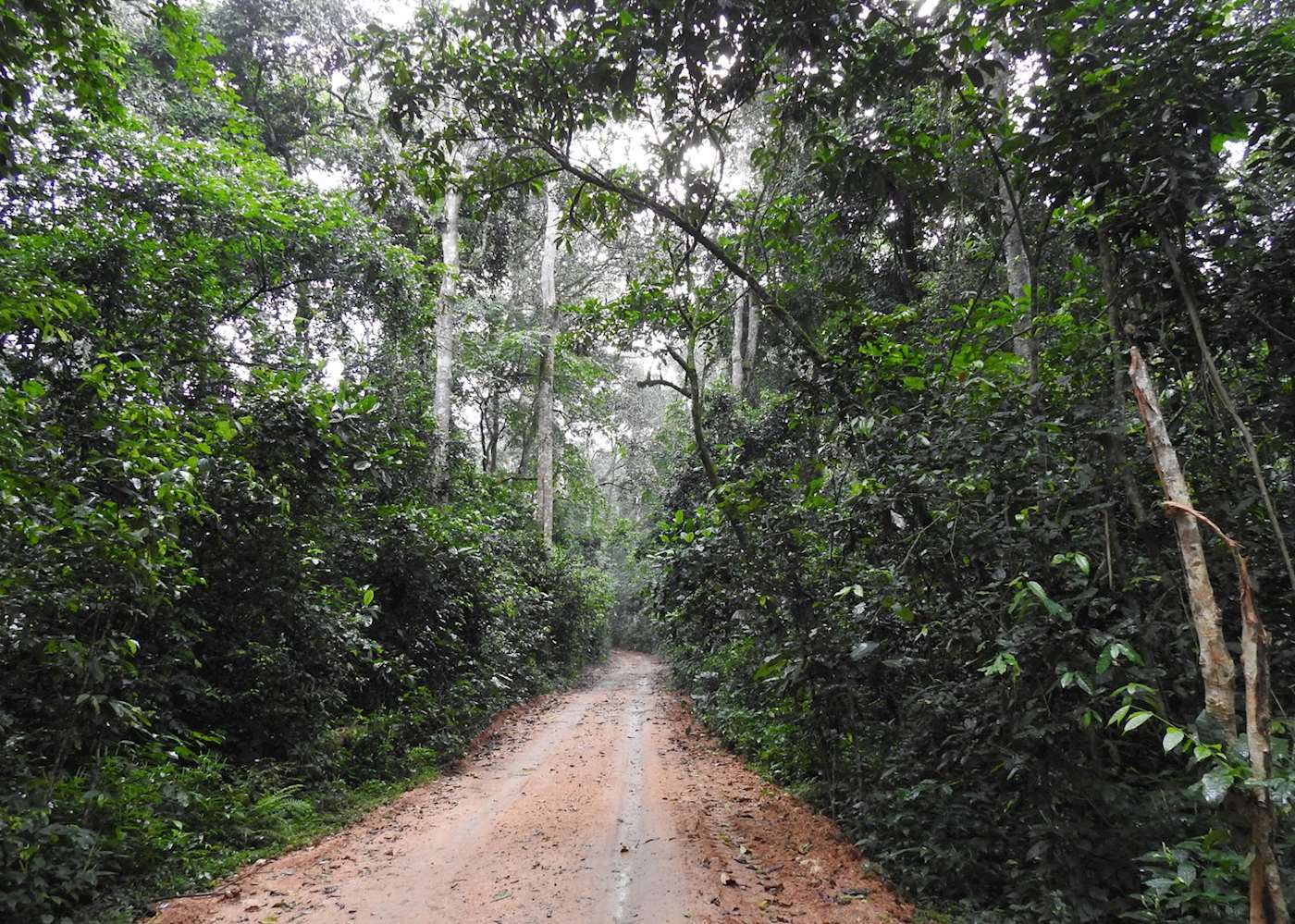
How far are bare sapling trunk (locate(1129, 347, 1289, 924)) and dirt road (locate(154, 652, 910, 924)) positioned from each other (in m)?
2.16

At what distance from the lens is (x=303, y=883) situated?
505 centimetres

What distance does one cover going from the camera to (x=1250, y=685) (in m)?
2.68

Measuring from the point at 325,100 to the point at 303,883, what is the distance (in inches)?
651

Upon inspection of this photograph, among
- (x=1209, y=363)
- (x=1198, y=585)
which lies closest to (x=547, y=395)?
(x=1209, y=363)

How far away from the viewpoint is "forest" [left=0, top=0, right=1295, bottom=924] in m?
3.73

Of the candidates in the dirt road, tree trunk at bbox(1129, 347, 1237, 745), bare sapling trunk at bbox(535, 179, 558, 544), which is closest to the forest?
tree trunk at bbox(1129, 347, 1237, 745)

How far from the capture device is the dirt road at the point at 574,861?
4.47 metres

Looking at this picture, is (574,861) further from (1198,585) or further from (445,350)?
(445,350)

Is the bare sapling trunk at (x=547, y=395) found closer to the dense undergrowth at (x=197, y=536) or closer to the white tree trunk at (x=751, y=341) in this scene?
the white tree trunk at (x=751, y=341)

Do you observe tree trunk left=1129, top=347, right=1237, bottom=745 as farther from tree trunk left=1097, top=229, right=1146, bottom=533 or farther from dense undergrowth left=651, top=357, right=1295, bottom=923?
tree trunk left=1097, top=229, right=1146, bottom=533

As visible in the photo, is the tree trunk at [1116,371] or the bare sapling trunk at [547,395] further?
the bare sapling trunk at [547,395]

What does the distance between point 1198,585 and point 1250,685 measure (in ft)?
1.48

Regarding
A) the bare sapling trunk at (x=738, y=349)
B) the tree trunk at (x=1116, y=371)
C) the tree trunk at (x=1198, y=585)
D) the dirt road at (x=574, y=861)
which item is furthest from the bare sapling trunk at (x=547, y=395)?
the tree trunk at (x=1198, y=585)

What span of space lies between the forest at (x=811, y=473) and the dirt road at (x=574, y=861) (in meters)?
0.41
